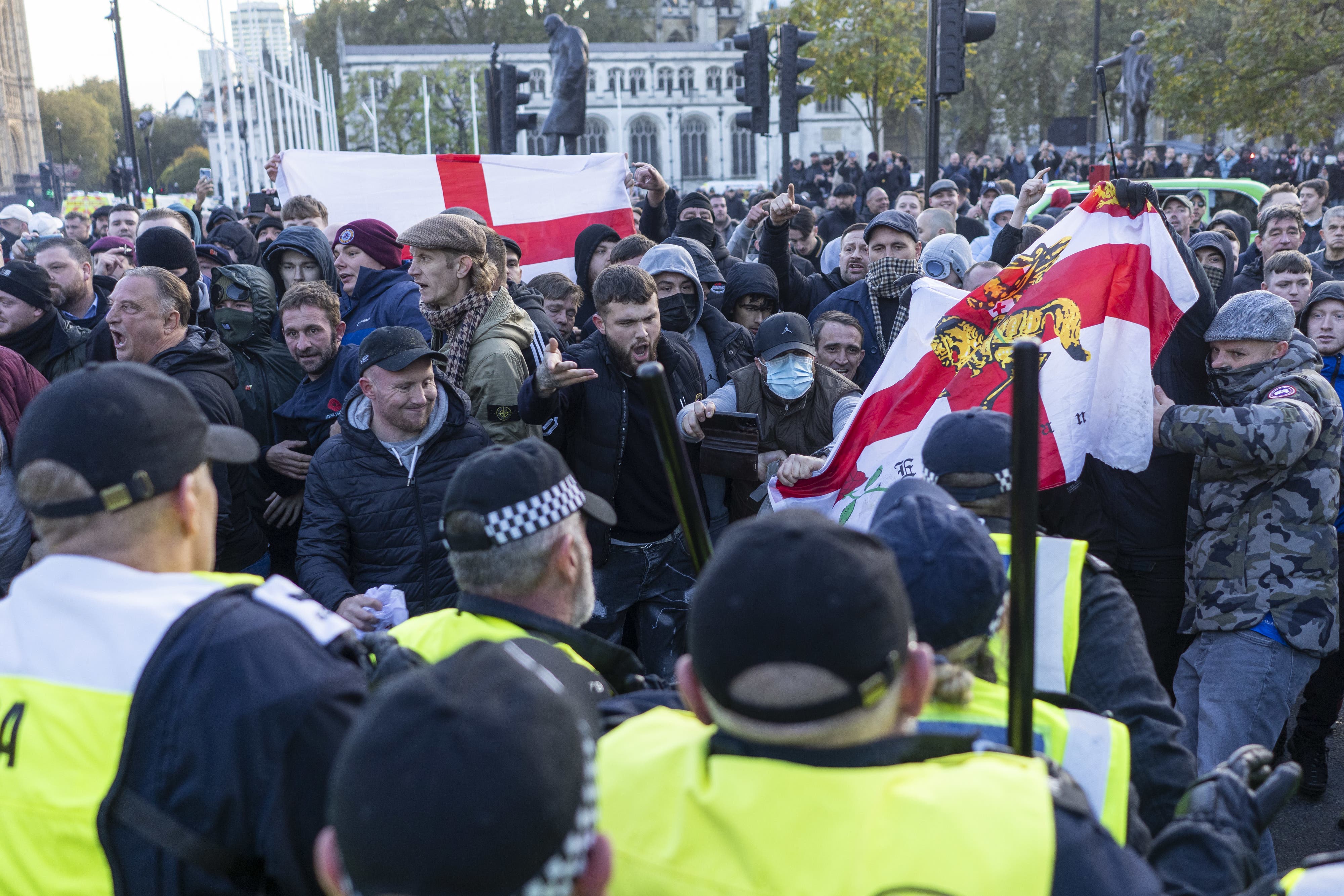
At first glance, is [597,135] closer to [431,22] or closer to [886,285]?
[431,22]

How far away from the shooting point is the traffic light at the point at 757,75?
1195 centimetres

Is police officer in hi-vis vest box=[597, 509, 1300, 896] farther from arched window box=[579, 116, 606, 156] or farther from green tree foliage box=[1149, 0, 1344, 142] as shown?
arched window box=[579, 116, 606, 156]

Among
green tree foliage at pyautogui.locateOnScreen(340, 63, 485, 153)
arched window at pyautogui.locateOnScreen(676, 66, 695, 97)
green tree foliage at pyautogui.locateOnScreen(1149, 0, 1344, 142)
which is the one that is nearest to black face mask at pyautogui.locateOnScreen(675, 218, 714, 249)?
green tree foliage at pyautogui.locateOnScreen(1149, 0, 1344, 142)

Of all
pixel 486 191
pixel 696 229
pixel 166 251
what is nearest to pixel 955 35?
pixel 696 229

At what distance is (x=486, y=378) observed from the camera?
4.49 metres

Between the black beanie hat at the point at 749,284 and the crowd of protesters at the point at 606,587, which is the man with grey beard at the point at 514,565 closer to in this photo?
the crowd of protesters at the point at 606,587

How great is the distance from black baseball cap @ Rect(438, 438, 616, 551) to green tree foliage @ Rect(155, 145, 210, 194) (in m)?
83.7

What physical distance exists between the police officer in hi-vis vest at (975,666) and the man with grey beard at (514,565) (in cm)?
68

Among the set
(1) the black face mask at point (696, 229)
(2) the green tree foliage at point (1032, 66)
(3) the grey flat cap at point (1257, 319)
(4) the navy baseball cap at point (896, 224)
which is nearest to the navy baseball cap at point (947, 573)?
(3) the grey flat cap at point (1257, 319)

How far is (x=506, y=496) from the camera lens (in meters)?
2.27

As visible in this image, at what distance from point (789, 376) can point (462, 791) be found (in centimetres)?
347

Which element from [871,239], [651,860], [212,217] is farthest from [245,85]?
[651,860]

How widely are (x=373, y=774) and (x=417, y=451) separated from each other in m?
2.76

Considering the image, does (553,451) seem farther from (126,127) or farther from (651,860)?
(126,127)
